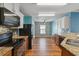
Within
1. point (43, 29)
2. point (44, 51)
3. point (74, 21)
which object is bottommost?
point (44, 51)

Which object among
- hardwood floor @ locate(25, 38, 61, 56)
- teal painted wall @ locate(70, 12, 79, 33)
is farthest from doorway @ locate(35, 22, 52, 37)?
teal painted wall @ locate(70, 12, 79, 33)

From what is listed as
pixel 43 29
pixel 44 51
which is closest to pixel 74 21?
pixel 44 51

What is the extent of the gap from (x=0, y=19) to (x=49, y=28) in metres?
16.7

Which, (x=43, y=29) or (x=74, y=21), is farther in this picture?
(x=43, y=29)

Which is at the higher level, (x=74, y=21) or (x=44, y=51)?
(x=74, y=21)

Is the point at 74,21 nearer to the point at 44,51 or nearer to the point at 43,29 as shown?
the point at 44,51

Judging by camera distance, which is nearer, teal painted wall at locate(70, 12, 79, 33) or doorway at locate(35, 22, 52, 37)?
teal painted wall at locate(70, 12, 79, 33)

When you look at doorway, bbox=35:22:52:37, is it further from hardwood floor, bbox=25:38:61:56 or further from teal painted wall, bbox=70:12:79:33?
teal painted wall, bbox=70:12:79:33

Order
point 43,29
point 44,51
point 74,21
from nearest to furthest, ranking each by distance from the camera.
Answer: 1. point 44,51
2. point 74,21
3. point 43,29

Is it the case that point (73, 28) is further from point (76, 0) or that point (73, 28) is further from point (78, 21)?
point (76, 0)

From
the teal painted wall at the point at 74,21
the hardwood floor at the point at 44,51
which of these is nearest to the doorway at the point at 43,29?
the hardwood floor at the point at 44,51

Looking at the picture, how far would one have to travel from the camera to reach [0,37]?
2.85 meters

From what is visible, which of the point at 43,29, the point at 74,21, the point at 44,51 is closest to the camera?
the point at 44,51

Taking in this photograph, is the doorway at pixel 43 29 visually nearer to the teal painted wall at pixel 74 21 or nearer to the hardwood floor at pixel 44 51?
the hardwood floor at pixel 44 51
